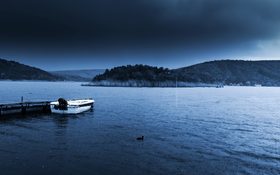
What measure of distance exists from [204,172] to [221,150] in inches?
315

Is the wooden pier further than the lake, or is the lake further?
the wooden pier

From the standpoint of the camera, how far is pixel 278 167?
79.0 ft

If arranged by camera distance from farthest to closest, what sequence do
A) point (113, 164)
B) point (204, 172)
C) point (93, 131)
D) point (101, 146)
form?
point (93, 131)
point (101, 146)
point (113, 164)
point (204, 172)

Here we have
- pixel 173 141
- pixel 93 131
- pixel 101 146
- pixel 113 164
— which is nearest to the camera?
pixel 113 164

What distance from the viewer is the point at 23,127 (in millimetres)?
40781

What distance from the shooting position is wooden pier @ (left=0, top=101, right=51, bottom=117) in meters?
54.3

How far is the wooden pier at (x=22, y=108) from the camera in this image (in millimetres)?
54316

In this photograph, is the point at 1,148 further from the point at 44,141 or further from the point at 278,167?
the point at 278,167

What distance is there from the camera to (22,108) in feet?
189

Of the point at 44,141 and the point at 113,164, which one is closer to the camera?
the point at 113,164

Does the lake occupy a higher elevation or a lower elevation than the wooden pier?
lower

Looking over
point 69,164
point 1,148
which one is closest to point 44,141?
point 1,148

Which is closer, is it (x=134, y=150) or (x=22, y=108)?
(x=134, y=150)

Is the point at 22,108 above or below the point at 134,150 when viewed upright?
above
